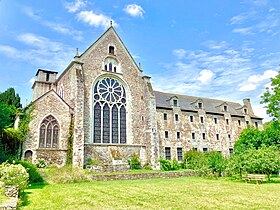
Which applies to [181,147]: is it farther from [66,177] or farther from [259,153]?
[66,177]

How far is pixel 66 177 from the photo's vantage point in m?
16.6

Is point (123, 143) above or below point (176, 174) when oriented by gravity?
above

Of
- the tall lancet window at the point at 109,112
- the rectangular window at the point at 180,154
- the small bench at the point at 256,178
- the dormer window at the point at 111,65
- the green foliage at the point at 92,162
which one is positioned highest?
the dormer window at the point at 111,65

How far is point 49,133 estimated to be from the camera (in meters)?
21.5

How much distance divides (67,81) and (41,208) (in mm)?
18928

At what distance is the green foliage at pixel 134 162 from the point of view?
2444cm

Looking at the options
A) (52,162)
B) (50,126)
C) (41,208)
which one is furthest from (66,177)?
(41,208)

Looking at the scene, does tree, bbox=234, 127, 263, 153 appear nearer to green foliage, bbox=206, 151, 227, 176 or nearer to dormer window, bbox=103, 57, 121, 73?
green foliage, bbox=206, 151, 227, 176

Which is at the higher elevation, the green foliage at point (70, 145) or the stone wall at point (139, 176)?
the green foliage at point (70, 145)

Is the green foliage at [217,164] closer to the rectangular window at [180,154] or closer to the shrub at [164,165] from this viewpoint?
the shrub at [164,165]

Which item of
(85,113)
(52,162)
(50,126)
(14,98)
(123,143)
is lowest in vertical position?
(52,162)

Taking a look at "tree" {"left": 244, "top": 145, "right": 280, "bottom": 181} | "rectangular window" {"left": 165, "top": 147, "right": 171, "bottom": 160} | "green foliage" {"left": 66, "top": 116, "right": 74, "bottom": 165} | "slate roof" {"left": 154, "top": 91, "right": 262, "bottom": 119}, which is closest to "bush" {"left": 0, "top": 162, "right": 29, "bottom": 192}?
"green foliage" {"left": 66, "top": 116, "right": 74, "bottom": 165}

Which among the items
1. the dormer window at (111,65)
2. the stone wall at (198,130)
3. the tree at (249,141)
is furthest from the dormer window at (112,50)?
the tree at (249,141)

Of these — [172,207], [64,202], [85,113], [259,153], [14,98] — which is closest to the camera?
[172,207]
